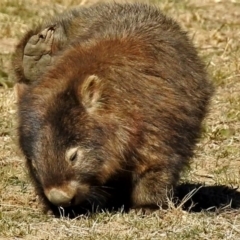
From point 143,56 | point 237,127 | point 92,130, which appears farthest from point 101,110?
point 237,127

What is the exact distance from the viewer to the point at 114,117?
228 inches

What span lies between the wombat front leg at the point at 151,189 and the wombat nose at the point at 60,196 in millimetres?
559

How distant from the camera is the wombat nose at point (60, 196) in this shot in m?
5.57

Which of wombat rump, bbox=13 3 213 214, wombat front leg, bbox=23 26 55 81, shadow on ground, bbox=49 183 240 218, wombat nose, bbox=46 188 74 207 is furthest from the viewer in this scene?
wombat front leg, bbox=23 26 55 81

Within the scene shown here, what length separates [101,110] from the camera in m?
5.80

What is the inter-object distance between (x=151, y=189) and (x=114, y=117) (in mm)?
561

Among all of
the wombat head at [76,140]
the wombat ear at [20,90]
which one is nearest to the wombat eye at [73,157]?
the wombat head at [76,140]

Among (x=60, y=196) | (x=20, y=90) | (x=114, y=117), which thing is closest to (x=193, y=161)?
(x=20, y=90)

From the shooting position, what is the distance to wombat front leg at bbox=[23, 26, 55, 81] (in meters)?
7.14

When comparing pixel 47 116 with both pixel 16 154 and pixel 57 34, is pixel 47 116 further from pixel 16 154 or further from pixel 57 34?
pixel 16 154

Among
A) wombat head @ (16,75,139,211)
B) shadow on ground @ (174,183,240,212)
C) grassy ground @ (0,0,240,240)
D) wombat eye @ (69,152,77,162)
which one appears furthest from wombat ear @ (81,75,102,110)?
shadow on ground @ (174,183,240,212)

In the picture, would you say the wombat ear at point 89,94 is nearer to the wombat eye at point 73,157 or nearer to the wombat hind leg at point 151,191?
the wombat eye at point 73,157

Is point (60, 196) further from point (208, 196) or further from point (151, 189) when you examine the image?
point (208, 196)

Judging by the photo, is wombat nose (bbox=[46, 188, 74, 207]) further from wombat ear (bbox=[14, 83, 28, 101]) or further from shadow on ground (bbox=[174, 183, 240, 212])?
shadow on ground (bbox=[174, 183, 240, 212])
